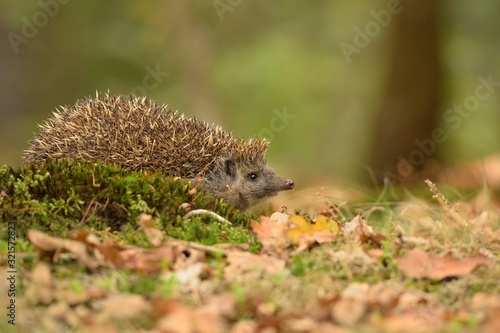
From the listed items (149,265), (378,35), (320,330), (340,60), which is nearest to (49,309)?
(149,265)

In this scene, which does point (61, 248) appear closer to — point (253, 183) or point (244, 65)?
point (253, 183)

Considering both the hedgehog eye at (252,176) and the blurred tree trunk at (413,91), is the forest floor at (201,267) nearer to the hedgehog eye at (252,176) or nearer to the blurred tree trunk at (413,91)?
the hedgehog eye at (252,176)

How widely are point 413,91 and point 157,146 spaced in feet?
27.1

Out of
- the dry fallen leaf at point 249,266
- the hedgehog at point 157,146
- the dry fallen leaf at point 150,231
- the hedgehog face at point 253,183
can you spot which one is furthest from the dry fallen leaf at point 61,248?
the hedgehog face at point 253,183

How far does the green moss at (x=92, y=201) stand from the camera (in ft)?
17.8

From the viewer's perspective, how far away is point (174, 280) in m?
4.41

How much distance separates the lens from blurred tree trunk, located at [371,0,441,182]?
14164mm

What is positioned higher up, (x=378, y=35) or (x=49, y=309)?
(x=378, y=35)

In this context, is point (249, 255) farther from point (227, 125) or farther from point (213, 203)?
point (227, 125)

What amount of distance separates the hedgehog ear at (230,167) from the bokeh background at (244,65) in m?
9.81

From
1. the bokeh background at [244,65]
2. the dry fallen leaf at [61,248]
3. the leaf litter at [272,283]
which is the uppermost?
the bokeh background at [244,65]

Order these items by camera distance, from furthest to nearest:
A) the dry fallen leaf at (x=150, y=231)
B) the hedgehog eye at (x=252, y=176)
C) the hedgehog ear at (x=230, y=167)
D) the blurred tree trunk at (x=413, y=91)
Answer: the blurred tree trunk at (x=413, y=91) < the hedgehog eye at (x=252, y=176) < the hedgehog ear at (x=230, y=167) < the dry fallen leaf at (x=150, y=231)

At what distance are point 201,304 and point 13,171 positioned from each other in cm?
241

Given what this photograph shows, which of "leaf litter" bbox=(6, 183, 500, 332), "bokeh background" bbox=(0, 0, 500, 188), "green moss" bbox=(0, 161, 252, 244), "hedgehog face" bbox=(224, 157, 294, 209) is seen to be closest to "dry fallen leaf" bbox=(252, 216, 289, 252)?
"leaf litter" bbox=(6, 183, 500, 332)
